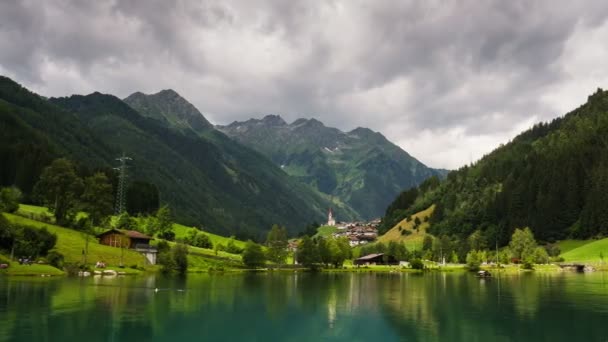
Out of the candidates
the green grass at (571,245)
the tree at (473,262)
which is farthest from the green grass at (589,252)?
the tree at (473,262)

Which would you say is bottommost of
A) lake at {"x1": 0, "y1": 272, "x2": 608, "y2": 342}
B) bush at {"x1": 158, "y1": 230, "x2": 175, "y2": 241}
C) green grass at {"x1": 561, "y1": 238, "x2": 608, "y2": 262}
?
lake at {"x1": 0, "y1": 272, "x2": 608, "y2": 342}

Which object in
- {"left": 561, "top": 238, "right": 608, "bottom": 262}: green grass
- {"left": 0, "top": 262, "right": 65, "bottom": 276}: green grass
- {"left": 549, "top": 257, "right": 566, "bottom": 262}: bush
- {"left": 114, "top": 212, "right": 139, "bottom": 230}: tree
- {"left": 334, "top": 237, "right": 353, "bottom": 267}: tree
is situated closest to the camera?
{"left": 0, "top": 262, "right": 65, "bottom": 276}: green grass

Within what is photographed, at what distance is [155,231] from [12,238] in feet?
261

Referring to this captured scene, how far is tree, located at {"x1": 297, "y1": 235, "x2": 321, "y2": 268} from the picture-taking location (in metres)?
179

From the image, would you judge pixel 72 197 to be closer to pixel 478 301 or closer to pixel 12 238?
pixel 12 238

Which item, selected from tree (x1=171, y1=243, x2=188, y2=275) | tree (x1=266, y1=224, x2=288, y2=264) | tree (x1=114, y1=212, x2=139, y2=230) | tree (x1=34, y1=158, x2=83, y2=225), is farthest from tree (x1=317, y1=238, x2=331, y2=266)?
tree (x1=34, y1=158, x2=83, y2=225)

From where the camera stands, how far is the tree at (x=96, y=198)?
138m

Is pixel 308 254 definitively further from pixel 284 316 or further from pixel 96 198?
pixel 284 316

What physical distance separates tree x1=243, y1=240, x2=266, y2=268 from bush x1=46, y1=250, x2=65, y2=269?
234 feet

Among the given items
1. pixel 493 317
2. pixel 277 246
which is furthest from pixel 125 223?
pixel 493 317

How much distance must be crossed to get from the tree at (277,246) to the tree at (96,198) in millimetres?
64394

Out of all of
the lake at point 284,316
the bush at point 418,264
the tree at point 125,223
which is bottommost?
the lake at point 284,316

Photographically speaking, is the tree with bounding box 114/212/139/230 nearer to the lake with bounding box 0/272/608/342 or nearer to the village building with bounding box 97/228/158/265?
the village building with bounding box 97/228/158/265

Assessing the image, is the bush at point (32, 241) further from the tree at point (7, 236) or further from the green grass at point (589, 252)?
the green grass at point (589, 252)
